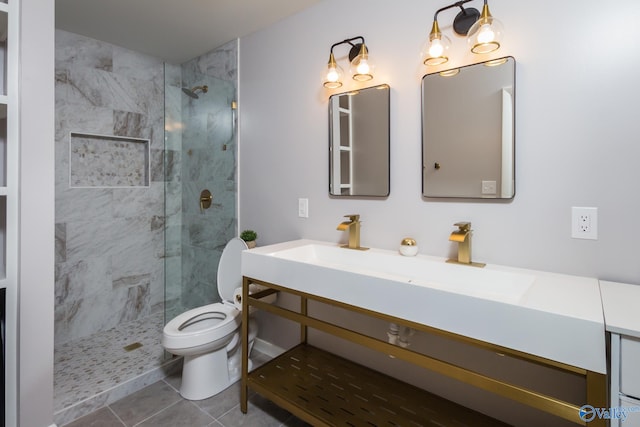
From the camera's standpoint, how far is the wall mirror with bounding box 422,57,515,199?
140cm

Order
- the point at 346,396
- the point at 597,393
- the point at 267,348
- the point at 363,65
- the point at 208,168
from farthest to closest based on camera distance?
1. the point at 208,168
2. the point at 267,348
3. the point at 363,65
4. the point at 346,396
5. the point at 597,393

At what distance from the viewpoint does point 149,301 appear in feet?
9.93

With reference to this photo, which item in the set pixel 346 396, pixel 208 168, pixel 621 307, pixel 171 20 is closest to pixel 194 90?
pixel 171 20

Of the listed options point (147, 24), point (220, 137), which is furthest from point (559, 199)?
point (147, 24)

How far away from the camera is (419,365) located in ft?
3.88

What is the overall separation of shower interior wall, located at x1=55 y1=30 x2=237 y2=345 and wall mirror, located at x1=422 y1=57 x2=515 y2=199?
1.55 meters

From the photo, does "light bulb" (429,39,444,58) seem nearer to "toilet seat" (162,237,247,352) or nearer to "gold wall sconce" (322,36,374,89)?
"gold wall sconce" (322,36,374,89)

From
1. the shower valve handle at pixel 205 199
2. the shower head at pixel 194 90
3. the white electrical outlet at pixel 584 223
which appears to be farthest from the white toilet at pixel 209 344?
the white electrical outlet at pixel 584 223

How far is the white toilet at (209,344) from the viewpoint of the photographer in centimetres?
180

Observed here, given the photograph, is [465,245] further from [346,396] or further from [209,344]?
[209,344]

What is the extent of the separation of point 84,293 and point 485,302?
295 cm

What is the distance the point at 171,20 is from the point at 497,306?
2.57m

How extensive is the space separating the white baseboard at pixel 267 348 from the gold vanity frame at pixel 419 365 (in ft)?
0.99

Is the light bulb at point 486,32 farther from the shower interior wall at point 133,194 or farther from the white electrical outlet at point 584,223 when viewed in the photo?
the shower interior wall at point 133,194
